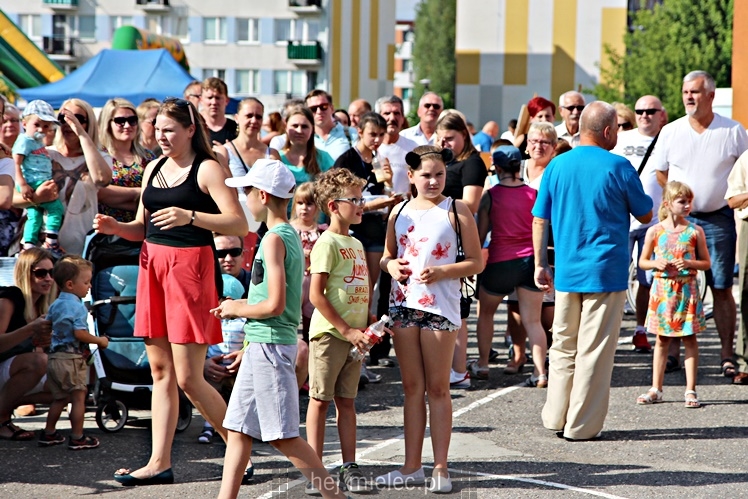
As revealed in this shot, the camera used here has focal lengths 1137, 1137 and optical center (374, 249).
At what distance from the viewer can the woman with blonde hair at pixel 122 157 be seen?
8148 millimetres

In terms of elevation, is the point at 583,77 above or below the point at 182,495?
above

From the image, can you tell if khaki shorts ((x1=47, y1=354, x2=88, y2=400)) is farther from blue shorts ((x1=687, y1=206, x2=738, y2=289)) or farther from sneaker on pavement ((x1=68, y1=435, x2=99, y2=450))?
blue shorts ((x1=687, y1=206, x2=738, y2=289))

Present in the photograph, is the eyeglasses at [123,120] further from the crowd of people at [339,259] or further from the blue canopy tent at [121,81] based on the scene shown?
the blue canopy tent at [121,81]

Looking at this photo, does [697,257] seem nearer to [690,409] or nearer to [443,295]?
[690,409]

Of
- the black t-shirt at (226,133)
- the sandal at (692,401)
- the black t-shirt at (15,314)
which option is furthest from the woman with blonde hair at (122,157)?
the sandal at (692,401)

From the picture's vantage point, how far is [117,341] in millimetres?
7504

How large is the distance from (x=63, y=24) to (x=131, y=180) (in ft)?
235

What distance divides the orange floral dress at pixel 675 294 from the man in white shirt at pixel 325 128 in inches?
124

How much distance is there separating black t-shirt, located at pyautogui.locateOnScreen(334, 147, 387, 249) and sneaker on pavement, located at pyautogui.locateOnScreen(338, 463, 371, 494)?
3.44m

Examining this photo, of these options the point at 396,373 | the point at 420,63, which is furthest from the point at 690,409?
the point at 420,63

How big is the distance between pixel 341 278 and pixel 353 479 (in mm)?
1079

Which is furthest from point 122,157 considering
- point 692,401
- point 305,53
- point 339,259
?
point 305,53

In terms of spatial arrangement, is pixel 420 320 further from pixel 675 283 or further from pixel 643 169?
pixel 643 169

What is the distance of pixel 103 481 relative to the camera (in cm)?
623
